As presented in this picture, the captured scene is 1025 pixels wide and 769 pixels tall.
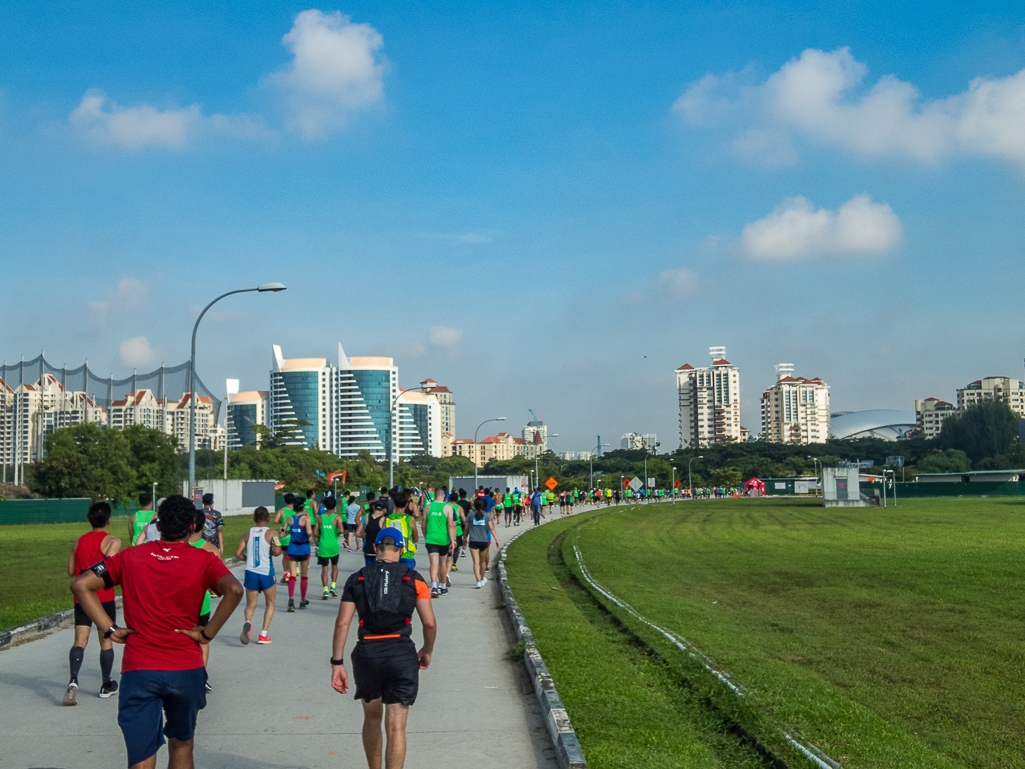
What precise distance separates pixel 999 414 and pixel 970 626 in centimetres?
15075

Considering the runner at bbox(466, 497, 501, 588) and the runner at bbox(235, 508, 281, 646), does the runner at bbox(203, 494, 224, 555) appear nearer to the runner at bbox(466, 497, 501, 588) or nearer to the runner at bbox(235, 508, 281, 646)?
the runner at bbox(235, 508, 281, 646)

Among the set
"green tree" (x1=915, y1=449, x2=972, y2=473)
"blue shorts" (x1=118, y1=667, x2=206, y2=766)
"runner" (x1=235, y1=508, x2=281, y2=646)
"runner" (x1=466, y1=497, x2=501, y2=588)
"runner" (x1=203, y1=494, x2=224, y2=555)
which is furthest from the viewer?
"green tree" (x1=915, y1=449, x2=972, y2=473)

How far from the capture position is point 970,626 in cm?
1257

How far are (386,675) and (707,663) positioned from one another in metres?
5.05

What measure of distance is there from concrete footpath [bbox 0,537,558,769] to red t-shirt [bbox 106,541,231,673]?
1825mm

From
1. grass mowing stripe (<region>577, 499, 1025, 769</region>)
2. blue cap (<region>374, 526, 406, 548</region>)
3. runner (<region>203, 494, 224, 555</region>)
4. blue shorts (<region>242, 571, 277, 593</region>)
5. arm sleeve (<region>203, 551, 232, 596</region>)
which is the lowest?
grass mowing stripe (<region>577, 499, 1025, 769</region>)

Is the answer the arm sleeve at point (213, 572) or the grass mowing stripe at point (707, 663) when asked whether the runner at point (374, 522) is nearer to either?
the grass mowing stripe at point (707, 663)

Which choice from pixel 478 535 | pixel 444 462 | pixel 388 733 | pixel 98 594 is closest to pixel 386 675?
pixel 388 733

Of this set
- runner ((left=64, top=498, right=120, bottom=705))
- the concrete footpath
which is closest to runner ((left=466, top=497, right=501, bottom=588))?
the concrete footpath

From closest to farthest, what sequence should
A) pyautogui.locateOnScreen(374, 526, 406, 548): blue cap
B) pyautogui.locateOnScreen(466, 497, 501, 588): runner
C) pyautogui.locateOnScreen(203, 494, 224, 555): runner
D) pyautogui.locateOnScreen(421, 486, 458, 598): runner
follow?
pyautogui.locateOnScreen(374, 526, 406, 548): blue cap
pyautogui.locateOnScreen(203, 494, 224, 555): runner
pyautogui.locateOnScreen(421, 486, 458, 598): runner
pyautogui.locateOnScreen(466, 497, 501, 588): runner

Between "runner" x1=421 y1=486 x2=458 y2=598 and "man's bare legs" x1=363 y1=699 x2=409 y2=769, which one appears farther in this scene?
"runner" x1=421 y1=486 x2=458 y2=598

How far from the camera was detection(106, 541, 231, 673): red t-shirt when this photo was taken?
4504mm

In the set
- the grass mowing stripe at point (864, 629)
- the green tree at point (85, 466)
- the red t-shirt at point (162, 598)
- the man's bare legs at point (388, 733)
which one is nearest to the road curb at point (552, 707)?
the man's bare legs at point (388, 733)

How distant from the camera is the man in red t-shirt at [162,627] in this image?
175 inches
